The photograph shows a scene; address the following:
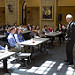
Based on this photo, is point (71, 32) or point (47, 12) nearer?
point (71, 32)

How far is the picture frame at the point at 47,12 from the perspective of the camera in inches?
801

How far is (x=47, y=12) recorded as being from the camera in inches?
803

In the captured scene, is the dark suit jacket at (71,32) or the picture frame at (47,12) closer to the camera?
the dark suit jacket at (71,32)

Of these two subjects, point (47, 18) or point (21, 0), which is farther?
point (21, 0)

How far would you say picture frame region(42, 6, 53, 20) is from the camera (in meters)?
20.3

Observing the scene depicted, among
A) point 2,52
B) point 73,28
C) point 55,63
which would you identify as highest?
point 73,28

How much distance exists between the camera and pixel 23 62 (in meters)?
8.49

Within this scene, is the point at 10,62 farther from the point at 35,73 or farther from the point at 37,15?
the point at 37,15

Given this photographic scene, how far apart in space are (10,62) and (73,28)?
3158mm

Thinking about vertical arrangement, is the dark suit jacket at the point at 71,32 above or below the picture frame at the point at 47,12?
below

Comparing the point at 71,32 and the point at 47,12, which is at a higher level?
the point at 47,12

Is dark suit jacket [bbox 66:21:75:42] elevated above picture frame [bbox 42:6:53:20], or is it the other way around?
picture frame [bbox 42:6:53:20]

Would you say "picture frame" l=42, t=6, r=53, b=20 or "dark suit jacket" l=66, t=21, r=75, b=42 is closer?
"dark suit jacket" l=66, t=21, r=75, b=42

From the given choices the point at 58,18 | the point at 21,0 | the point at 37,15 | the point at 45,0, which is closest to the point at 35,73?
the point at 58,18
